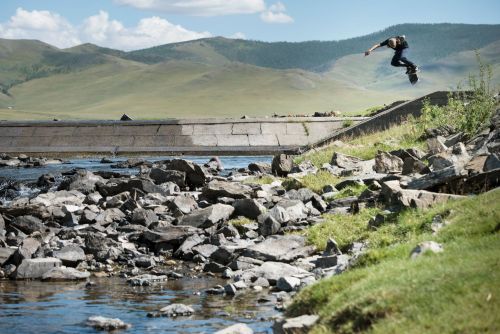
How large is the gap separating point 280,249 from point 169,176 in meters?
12.5

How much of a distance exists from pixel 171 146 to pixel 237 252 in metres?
37.9

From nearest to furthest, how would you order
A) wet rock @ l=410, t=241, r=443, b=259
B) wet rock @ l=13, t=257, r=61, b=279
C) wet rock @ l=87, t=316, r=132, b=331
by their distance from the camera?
wet rock @ l=410, t=241, r=443, b=259
wet rock @ l=87, t=316, r=132, b=331
wet rock @ l=13, t=257, r=61, b=279

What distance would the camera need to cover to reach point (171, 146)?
5469 centimetres

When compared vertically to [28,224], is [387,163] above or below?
above

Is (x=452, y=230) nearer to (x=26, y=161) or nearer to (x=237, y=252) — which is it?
(x=237, y=252)

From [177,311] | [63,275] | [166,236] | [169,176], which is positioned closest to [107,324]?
[177,311]

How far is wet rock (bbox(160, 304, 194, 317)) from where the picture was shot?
12922 millimetres

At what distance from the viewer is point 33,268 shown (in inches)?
640

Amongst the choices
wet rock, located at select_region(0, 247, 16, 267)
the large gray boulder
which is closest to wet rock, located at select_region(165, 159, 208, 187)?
the large gray boulder

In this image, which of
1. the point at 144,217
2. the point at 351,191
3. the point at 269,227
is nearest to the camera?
the point at 269,227

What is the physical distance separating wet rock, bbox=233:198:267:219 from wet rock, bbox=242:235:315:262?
→ 3301 millimetres

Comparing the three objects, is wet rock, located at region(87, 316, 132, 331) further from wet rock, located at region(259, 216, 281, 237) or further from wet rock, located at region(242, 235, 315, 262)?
wet rock, located at region(259, 216, 281, 237)

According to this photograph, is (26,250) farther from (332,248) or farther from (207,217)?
(332,248)

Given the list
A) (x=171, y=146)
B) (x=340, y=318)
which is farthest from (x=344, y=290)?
(x=171, y=146)
